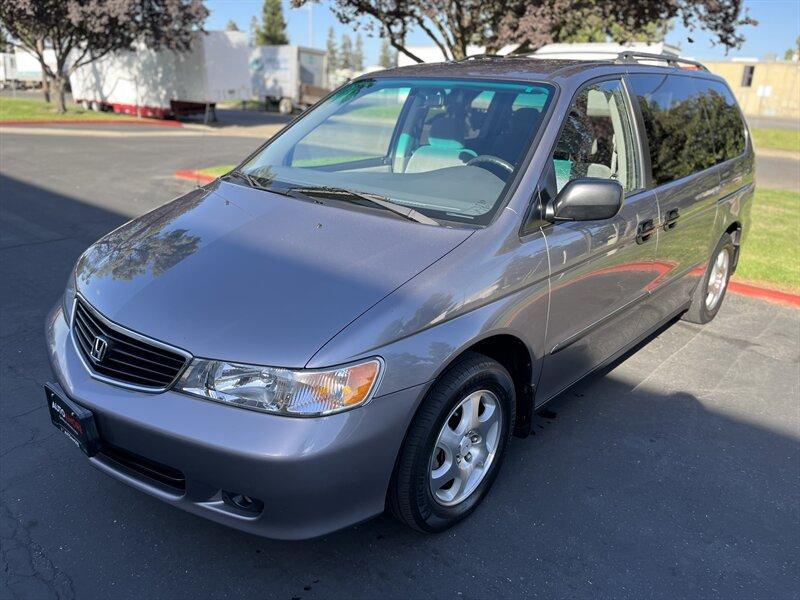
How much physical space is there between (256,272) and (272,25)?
70.2 meters

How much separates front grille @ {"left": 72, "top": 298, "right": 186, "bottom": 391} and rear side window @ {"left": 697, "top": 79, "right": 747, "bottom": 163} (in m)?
4.27

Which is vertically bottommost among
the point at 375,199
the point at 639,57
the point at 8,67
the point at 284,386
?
the point at 284,386

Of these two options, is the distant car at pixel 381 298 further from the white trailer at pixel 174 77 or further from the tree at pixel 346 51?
the tree at pixel 346 51

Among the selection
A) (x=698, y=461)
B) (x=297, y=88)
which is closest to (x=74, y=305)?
A: (x=698, y=461)

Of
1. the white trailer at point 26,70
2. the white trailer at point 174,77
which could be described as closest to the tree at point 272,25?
the white trailer at point 26,70

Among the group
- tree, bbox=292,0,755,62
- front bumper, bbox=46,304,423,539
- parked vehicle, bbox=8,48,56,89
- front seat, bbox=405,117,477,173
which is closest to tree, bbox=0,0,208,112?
tree, bbox=292,0,755,62

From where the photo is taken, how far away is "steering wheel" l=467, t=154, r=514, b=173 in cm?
310

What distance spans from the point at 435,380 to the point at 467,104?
172 cm

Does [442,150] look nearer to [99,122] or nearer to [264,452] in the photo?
[264,452]

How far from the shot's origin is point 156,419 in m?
2.26

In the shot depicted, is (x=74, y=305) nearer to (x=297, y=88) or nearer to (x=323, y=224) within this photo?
(x=323, y=224)

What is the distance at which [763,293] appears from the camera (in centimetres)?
641

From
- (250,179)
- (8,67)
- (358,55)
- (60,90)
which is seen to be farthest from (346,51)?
(250,179)

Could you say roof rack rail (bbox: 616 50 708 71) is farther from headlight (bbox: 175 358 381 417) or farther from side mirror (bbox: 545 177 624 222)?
headlight (bbox: 175 358 381 417)
